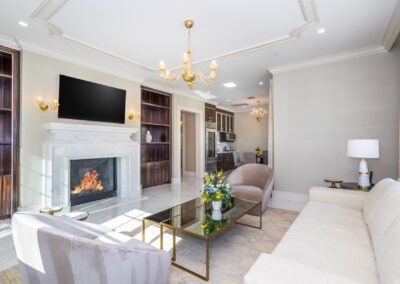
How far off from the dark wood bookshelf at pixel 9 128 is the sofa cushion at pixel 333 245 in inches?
157

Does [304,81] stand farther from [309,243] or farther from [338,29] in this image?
[309,243]

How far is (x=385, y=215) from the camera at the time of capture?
157 cm

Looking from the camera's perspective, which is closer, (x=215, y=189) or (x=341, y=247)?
(x=341, y=247)

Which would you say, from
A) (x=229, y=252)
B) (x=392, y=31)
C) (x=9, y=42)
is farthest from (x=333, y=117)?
(x=9, y=42)

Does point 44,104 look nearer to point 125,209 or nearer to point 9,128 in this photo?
point 9,128

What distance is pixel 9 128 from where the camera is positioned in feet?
11.2

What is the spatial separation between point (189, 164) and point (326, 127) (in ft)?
16.7

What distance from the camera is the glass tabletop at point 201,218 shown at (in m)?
2.11

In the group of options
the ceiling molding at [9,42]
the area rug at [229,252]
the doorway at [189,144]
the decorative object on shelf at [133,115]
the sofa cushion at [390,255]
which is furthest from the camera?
the doorway at [189,144]

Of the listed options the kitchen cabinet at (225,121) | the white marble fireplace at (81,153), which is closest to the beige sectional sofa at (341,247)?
the white marble fireplace at (81,153)

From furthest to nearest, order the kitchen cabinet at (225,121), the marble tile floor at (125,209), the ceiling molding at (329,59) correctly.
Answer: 1. the kitchen cabinet at (225,121)
2. the ceiling molding at (329,59)
3. the marble tile floor at (125,209)

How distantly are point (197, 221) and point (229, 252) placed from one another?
53 cm

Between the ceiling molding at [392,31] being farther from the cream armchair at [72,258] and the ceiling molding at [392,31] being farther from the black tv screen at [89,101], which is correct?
the black tv screen at [89,101]

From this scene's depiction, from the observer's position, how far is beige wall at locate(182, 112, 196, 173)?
7.93 m
